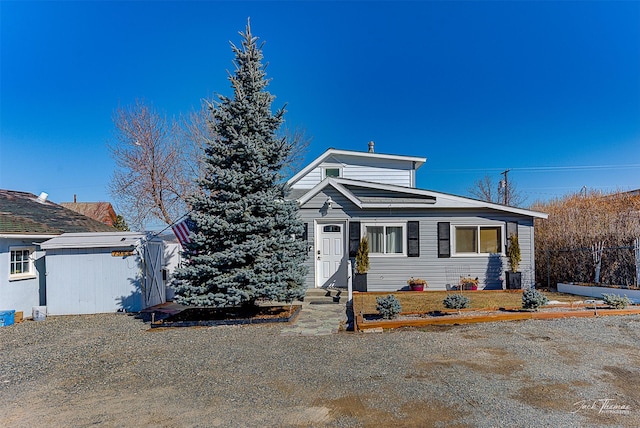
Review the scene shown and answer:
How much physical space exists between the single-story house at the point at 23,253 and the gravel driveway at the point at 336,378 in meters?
3.45

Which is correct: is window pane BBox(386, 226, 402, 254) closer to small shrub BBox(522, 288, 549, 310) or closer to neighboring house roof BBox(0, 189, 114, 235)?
small shrub BBox(522, 288, 549, 310)

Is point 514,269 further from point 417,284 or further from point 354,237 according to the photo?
point 354,237

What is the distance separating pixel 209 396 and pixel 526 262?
10328 millimetres

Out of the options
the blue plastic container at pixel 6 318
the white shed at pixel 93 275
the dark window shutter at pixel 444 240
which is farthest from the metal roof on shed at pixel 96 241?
the dark window shutter at pixel 444 240

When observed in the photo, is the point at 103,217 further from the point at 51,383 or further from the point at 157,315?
the point at 51,383

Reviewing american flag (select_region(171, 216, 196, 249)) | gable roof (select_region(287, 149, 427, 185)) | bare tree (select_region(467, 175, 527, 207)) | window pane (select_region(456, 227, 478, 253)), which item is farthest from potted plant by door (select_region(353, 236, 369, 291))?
bare tree (select_region(467, 175, 527, 207))

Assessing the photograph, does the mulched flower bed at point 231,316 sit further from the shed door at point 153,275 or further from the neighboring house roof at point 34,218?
the neighboring house roof at point 34,218

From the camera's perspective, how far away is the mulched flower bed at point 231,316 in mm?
8008

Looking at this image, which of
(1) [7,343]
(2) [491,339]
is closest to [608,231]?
(2) [491,339]

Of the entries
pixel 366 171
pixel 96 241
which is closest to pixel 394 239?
pixel 366 171

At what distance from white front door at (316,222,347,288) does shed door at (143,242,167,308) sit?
464 cm

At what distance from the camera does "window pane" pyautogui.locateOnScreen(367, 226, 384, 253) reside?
11.7 m

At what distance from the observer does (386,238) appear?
38.6 ft

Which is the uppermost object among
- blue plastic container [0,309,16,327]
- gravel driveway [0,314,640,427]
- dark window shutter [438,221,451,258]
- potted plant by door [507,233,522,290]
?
dark window shutter [438,221,451,258]
